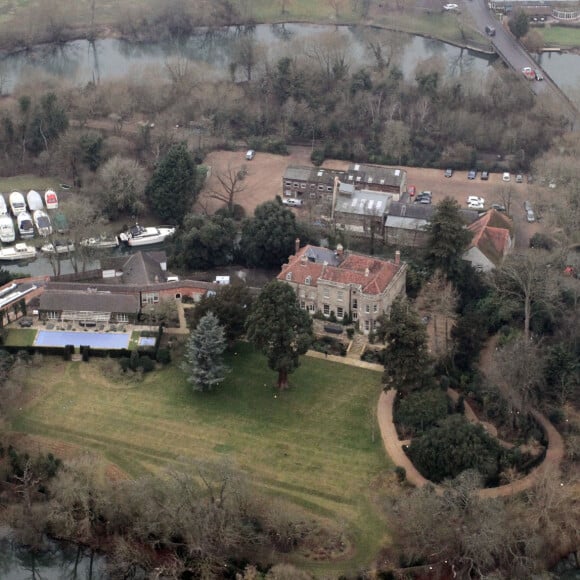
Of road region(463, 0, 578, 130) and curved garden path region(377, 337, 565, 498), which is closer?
curved garden path region(377, 337, 565, 498)

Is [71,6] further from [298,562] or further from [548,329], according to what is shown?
[298,562]

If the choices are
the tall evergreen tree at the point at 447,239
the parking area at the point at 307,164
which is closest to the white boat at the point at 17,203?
the parking area at the point at 307,164

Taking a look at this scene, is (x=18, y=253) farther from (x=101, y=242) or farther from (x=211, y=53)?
(x=211, y=53)

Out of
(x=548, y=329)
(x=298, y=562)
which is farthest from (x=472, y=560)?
(x=548, y=329)

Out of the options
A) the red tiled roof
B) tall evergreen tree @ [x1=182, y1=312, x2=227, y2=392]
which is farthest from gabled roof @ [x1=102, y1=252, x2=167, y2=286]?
tall evergreen tree @ [x1=182, y1=312, x2=227, y2=392]

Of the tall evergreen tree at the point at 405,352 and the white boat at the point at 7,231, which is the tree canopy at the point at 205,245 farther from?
the tall evergreen tree at the point at 405,352

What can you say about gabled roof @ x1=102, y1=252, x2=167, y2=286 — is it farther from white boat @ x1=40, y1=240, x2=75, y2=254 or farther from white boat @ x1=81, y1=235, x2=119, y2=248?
white boat @ x1=40, y1=240, x2=75, y2=254
